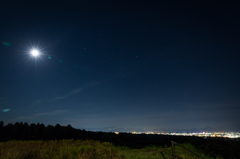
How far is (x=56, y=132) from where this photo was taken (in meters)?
30.2

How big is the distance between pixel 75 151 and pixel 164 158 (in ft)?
20.2

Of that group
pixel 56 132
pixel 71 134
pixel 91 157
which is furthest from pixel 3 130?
pixel 91 157

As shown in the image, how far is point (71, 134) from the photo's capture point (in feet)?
103

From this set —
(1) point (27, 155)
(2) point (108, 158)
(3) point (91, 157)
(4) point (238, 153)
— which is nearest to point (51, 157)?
(1) point (27, 155)

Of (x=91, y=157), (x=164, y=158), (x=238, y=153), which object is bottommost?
(x=238, y=153)

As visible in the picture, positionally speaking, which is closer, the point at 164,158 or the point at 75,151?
the point at 75,151

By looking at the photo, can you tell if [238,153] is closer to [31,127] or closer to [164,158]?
[164,158]

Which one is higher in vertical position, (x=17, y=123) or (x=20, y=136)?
(x=17, y=123)

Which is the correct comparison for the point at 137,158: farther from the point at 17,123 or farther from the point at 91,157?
the point at 17,123

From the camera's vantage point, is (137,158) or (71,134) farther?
(71,134)

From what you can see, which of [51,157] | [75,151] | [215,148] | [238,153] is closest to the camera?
[51,157]

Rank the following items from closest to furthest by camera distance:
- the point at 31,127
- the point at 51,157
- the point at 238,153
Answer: the point at 51,157
the point at 238,153
the point at 31,127

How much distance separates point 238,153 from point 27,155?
86.0ft

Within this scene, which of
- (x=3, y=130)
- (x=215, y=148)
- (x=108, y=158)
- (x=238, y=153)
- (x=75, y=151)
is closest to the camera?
(x=108, y=158)
